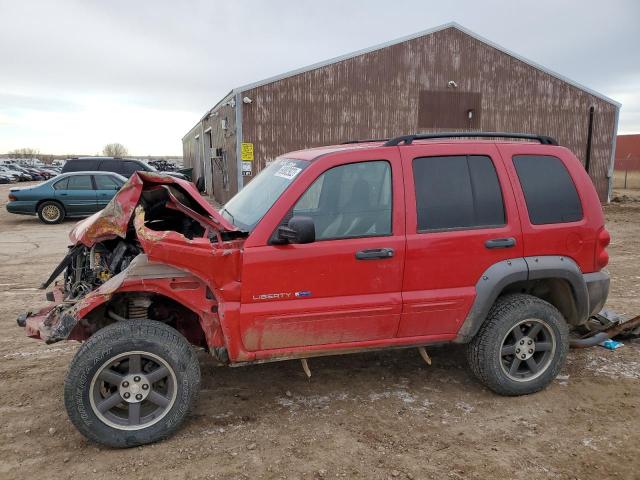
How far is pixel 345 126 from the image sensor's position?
60.2 ft

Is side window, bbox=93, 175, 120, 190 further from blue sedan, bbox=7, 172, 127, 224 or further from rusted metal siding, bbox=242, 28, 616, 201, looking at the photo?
rusted metal siding, bbox=242, 28, 616, 201

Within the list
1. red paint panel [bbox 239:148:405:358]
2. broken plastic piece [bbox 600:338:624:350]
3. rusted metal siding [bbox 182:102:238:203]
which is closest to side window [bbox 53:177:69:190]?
rusted metal siding [bbox 182:102:238:203]

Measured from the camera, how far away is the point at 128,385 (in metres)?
3.33

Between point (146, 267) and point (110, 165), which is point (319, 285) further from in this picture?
point (110, 165)

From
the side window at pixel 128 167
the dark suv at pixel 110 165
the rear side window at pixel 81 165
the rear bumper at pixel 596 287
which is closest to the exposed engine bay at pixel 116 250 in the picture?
the rear bumper at pixel 596 287

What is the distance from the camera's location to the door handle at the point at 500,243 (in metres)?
3.79

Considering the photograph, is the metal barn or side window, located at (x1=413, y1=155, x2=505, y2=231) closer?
side window, located at (x1=413, y1=155, x2=505, y2=231)

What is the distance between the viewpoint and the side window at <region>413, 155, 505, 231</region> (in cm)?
373

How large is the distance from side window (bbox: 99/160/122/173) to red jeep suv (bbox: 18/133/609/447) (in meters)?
15.5

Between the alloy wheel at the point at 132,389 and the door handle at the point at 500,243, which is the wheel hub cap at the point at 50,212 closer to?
the alloy wheel at the point at 132,389

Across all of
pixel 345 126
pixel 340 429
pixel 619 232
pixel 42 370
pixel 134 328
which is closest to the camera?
pixel 134 328

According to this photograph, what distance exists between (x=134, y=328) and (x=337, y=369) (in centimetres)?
195

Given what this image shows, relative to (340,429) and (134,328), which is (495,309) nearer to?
(340,429)

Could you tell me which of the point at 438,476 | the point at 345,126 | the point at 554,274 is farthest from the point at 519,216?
the point at 345,126
